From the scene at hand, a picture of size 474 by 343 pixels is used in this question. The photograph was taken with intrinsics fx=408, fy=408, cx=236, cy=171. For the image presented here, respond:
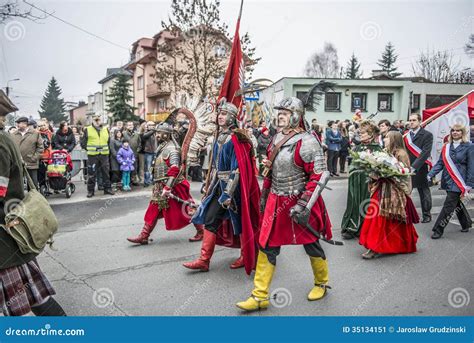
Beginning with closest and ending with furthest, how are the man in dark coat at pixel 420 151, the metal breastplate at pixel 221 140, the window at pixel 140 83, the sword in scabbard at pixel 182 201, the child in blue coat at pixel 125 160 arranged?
the metal breastplate at pixel 221 140 → the sword in scabbard at pixel 182 201 → the man in dark coat at pixel 420 151 → the child in blue coat at pixel 125 160 → the window at pixel 140 83

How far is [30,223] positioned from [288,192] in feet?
7.17

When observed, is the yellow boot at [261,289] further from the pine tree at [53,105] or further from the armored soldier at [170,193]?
the pine tree at [53,105]

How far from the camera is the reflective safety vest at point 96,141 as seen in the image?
1020cm

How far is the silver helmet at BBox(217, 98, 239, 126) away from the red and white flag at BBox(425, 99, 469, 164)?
5.35m

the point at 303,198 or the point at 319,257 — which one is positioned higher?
the point at 303,198

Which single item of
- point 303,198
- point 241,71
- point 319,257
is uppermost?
point 241,71

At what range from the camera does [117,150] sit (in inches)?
436

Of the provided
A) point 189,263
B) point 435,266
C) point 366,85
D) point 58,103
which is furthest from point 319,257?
point 58,103

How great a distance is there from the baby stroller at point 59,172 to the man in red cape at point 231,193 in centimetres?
617

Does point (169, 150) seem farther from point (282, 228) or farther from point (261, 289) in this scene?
point (261, 289)

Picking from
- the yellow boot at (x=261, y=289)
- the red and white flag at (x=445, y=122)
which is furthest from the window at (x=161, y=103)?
the yellow boot at (x=261, y=289)
